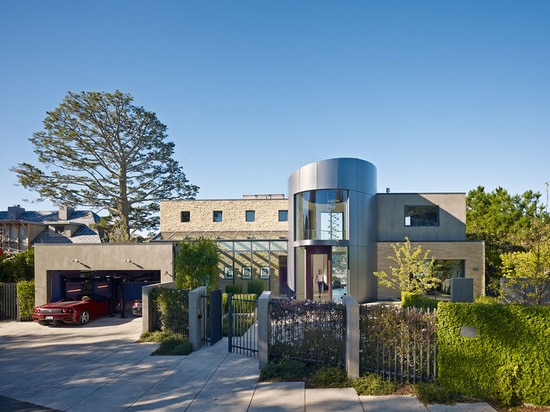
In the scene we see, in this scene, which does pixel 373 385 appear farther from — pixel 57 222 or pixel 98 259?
pixel 57 222

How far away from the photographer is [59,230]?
116 feet

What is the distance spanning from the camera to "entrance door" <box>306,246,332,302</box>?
19828 mm

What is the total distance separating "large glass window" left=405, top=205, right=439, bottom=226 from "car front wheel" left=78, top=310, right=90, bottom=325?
64.4 feet

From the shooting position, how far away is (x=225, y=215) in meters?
29.3

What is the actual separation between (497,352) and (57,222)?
1539 inches

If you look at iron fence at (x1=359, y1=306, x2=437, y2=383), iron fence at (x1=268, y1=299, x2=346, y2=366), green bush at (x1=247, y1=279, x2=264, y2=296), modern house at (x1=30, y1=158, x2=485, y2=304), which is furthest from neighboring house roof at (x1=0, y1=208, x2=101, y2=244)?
iron fence at (x1=359, y1=306, x2=437, y2=383)

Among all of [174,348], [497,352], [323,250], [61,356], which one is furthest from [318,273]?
[497,352]

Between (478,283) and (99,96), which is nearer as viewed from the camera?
(478,283)

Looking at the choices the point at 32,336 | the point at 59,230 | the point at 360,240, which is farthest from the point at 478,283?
the point at 59,230

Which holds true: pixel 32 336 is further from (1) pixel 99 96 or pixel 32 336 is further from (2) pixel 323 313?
(1) pixel 99 96

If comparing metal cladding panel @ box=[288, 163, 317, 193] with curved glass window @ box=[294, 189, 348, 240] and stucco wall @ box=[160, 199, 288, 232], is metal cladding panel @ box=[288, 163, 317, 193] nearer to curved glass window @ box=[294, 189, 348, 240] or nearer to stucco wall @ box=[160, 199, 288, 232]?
curved glass window @ box=[294, 189, 348, 240]

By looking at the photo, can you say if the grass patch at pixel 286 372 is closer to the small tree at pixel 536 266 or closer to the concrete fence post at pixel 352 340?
the concrete fence post at pixel 352 340

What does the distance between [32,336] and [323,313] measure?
13.1m

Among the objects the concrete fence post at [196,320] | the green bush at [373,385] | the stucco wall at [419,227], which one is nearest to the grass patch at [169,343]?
the concrete fence post at [196,320]
